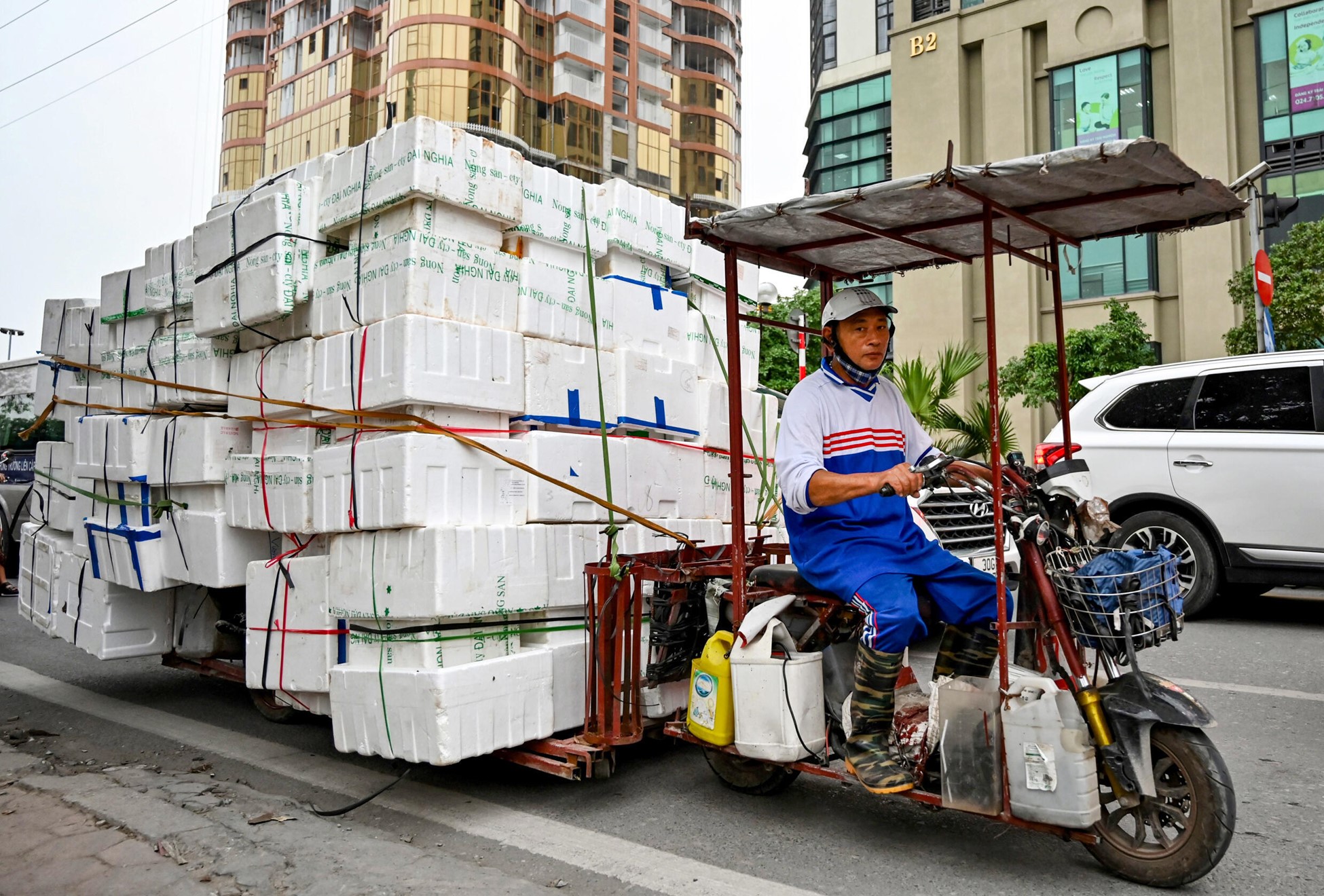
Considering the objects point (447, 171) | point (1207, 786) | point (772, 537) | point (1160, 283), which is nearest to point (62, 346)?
point (447, 171)

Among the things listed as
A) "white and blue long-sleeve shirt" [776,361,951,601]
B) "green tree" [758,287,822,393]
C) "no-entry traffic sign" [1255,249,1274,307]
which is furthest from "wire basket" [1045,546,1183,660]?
"green tree" [758,287,822,393]

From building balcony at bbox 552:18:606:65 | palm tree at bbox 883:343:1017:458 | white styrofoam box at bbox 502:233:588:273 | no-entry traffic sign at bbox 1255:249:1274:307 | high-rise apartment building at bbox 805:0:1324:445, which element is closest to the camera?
white styrofoam box at bbox 502:233:588:273

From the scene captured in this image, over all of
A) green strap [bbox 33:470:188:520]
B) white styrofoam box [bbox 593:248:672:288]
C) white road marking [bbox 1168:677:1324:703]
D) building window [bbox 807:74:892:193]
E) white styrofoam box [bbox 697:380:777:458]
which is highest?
building window [bbox 807:74:892:193]

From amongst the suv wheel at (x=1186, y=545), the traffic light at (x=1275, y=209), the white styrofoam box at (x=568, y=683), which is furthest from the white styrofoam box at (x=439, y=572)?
the traffic light at (x=1275, y=209)

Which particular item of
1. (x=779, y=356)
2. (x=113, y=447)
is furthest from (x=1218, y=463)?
(x=779, y=356)

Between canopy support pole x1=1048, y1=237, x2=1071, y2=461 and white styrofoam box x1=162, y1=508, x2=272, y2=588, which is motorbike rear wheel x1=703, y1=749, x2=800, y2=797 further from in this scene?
white styrofoam box x1=162, y1=508, x2=272, y2=588

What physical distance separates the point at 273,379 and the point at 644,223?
196cm

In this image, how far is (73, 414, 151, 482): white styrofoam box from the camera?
206 inches

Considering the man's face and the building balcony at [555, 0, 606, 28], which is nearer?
the man's face

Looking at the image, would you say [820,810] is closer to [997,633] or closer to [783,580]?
[783,580]

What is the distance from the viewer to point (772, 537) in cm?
604

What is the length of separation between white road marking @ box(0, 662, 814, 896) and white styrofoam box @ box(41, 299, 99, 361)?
2.38m

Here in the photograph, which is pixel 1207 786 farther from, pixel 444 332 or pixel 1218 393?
pixel 1218 393

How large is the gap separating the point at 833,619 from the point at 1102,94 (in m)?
29.1
